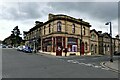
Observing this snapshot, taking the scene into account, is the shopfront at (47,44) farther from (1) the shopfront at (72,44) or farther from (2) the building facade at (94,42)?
(2) the building facade at (94,42)

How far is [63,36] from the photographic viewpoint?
43906mm

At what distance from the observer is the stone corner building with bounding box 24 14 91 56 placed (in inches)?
1721

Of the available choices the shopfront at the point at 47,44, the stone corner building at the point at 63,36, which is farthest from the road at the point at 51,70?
the shopfront at the point at 47,44

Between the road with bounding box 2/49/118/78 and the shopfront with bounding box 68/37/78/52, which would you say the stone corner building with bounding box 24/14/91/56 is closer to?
the shopfront with bounding box 68/37/78/52

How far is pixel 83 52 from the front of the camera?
50656mm

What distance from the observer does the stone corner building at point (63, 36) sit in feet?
143

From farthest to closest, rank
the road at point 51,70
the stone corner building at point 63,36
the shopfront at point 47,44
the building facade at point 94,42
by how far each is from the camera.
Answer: the building facade at point 94,42 → the shopfront at point 47,44 → the stone corner building at point 63,36 → the road at point 51,70

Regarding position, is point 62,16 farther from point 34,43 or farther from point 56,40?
point 34,43

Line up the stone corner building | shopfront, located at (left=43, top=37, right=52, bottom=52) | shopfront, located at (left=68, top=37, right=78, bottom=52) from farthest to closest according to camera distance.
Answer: shopfront, located at (left=68, top=37, right=78, bottom=52)
shopfront, located at (left=43, top=37, right=52, bottom=52)
the stone corner building

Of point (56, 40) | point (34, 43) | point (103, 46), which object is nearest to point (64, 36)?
point (56, 40)

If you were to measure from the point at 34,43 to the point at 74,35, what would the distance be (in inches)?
579

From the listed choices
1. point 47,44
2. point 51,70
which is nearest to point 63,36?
point 47,44

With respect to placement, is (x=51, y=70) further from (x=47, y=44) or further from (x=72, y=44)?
(x=47, y=44)

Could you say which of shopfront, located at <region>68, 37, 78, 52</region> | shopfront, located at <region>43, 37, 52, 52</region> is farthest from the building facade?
shopfront, located at <region>43, 37, 52, 52</region>
